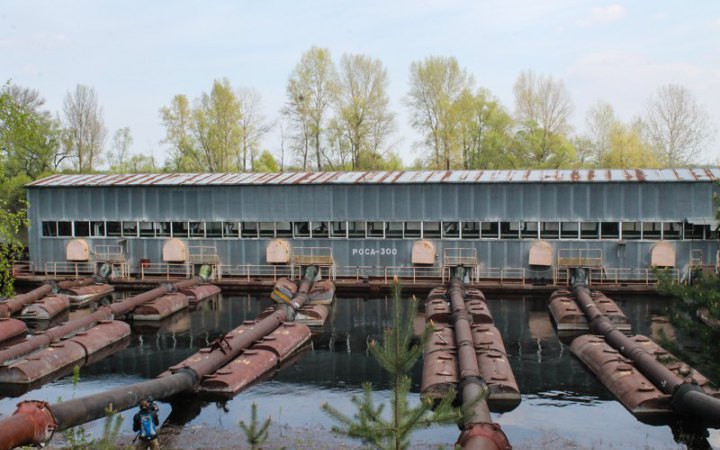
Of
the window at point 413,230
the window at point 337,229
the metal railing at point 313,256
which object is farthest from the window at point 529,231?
the metal railing at point 313,256

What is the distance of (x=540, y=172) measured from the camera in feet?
144

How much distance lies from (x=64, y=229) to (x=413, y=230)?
2564cm

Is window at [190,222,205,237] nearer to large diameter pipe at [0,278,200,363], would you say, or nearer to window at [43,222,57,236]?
large diameter pipe at [0,278,200,363]

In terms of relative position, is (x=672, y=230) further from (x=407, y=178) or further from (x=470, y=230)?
(x=407, y=178)

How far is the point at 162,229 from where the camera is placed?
4566 centimetres

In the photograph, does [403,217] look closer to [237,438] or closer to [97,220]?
[97,220]

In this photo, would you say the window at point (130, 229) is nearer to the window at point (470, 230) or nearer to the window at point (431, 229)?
the window at point (431, 229)

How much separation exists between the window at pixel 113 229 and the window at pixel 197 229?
547cm

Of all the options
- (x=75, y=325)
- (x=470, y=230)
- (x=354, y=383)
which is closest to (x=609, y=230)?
(x=470, y=230)

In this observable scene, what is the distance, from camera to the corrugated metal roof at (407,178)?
4041 centimetres

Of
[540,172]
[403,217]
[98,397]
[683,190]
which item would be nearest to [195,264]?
[403,217]

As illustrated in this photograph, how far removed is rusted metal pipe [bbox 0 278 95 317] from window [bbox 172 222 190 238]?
6.96m

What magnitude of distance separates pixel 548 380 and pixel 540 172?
23.3 m

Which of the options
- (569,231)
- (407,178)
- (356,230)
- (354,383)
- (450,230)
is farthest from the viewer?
(407,178)
